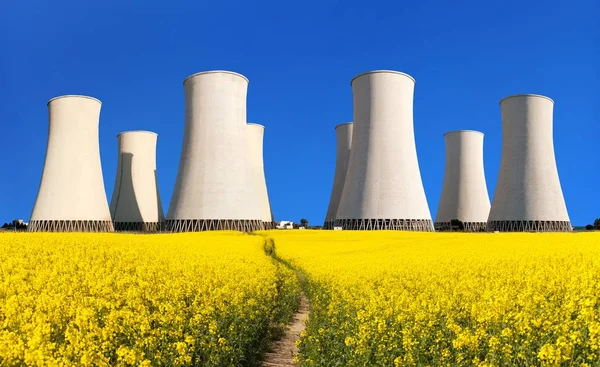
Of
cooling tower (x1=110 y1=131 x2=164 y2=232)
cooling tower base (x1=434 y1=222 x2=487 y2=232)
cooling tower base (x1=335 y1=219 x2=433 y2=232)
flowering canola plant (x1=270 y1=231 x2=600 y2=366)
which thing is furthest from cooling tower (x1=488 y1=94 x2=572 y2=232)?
cooling tower (x1=110 y1=131 x2=164 y2=232)

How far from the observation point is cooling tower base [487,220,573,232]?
41125mm

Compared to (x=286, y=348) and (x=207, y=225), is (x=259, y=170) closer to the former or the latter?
(x=207, y=225)

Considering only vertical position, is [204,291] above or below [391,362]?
above

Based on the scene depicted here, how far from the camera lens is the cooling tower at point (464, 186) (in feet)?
163

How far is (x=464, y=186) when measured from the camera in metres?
50.2

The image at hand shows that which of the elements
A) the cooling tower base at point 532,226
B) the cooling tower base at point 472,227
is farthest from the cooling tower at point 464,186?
the cooling tower base at point 532,226

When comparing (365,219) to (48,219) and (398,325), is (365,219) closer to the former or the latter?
A: (48,219)

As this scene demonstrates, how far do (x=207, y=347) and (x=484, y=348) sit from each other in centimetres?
318

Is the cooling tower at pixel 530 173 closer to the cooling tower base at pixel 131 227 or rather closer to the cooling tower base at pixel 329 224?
the cooling tower base at pixel 329 224

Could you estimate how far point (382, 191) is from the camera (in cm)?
3556

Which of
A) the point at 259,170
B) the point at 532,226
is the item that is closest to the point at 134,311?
the point at 532,226

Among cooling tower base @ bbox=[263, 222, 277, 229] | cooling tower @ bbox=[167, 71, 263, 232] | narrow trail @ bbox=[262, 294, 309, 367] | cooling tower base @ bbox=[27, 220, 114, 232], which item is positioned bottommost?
narrow trail @ bbox=[262, 294, 309, 367]

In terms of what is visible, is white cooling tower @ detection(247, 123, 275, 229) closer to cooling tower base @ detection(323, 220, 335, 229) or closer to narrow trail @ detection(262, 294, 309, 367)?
cooling tower base @ detection(323, 220, 335, 229)

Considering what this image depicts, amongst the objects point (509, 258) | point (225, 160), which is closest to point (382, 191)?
point (225, 160)
